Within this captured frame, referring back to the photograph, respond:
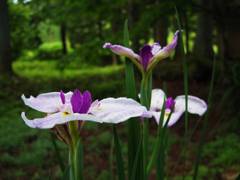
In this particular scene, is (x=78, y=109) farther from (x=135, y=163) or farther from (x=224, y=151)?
(x=224, y=151)

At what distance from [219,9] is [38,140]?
2542 mm

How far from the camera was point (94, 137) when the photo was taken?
579 centimetres

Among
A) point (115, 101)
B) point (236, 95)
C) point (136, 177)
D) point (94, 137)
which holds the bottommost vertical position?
point (94, 137)

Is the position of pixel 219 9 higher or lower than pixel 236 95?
higher

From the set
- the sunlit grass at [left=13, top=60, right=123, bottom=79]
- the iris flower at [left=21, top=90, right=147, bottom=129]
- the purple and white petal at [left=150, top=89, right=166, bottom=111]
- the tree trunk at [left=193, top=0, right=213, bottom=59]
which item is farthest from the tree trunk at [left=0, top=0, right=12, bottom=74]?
the iris flower at [left=21, top=90, right=147, bottom=129]

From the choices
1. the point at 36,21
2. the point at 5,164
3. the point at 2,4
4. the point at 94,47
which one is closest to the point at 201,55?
the point at 94,47

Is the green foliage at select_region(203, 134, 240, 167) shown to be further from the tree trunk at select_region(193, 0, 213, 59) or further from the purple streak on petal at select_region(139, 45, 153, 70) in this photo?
the tree trunk at select_region(193, 0, 213, 59)

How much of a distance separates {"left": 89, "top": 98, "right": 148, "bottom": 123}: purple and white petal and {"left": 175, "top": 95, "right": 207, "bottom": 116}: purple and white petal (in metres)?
0.31

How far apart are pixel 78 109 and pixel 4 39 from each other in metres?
10.5

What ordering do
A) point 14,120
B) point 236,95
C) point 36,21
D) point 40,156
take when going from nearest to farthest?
1. point 40,156
2. point 236,95
3. point 14,120
4. point 36,21

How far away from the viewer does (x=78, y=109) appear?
86 centimetres

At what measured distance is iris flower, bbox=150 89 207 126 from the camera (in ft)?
3.68

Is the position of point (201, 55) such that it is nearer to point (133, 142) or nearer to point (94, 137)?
point (94, 137)

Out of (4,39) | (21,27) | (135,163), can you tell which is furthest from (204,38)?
(135,163)
